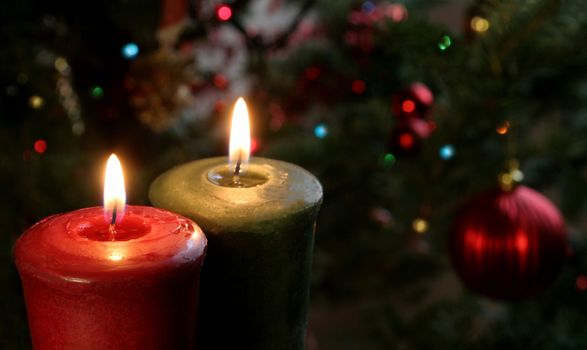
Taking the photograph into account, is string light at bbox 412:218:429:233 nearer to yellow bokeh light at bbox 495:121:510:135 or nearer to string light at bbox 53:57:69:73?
yellow bokeh light at bbox 495:121:510:135

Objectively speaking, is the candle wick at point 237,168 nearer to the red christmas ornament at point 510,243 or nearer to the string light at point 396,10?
the red christmas ornament at point 510,243

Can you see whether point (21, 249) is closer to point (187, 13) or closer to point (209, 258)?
point (209, 258)

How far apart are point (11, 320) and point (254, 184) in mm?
288

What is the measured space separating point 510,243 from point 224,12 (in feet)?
1.37

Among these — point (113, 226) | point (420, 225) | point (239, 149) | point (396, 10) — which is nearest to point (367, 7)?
point (396, 10)

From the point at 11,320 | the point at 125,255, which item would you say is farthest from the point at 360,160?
the point at 125,255

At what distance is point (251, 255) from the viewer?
0.38 meters

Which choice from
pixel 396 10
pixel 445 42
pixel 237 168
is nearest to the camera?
pixel 237 168

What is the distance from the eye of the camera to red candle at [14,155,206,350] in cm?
30

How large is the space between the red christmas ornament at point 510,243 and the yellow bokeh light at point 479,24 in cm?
19

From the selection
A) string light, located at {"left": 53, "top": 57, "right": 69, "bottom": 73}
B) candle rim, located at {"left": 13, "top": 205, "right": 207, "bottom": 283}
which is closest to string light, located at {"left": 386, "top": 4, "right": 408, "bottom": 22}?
string light, located at {"left": 53, "top": 57, "right": 69, "bottom": 73}

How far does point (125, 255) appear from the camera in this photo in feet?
1.01

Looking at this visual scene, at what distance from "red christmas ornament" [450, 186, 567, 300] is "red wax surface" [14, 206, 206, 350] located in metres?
0.52

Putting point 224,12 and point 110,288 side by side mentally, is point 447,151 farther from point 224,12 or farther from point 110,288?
point 110,288
